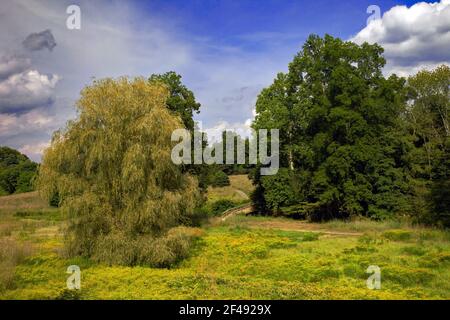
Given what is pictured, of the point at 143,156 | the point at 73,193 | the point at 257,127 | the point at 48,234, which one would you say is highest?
the point at 257,127

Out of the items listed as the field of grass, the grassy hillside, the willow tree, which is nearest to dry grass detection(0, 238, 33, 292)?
the field of grass

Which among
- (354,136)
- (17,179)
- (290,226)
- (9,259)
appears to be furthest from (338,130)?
(17,179)

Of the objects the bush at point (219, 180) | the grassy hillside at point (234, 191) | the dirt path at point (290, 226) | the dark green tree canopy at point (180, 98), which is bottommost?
the dirt path at point (290, 226)

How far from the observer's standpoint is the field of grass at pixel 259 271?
1428cm

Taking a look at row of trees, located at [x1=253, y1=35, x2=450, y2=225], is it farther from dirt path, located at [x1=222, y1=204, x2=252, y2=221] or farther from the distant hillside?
the distant hillside

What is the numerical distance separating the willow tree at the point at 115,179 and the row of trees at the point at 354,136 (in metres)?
22.0

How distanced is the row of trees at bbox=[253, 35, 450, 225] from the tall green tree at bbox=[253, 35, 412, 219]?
3.8 inches

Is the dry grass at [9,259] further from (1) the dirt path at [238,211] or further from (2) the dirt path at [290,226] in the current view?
(1) the dirt path at [238,211]

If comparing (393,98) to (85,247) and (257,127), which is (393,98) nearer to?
(257,127)

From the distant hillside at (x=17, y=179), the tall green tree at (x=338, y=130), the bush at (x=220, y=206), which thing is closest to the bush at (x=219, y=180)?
the bush at (x=220, y=206)

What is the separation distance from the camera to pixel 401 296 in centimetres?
1364
